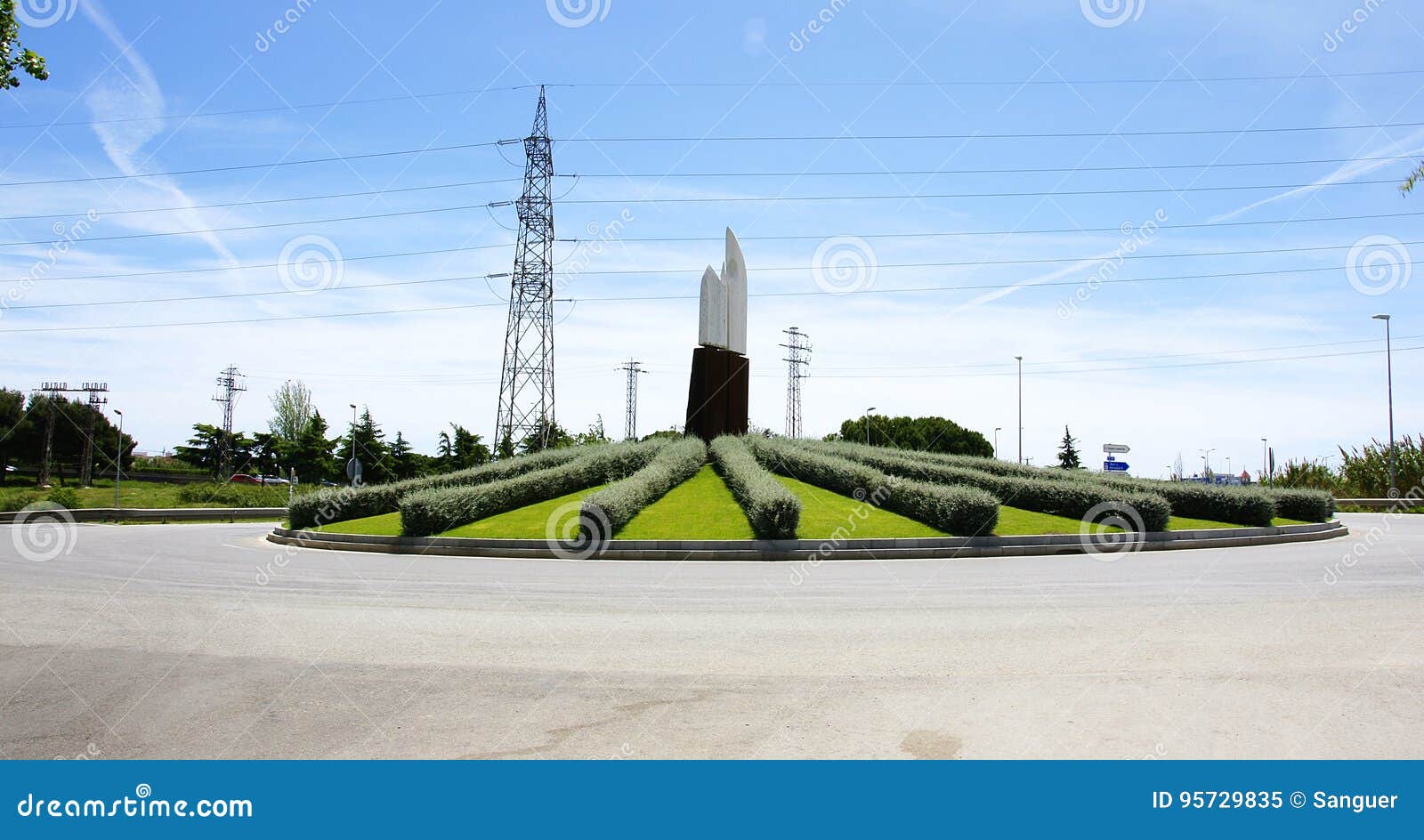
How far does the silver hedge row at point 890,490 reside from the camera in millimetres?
19203

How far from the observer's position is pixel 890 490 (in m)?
22.9

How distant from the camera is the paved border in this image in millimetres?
17953

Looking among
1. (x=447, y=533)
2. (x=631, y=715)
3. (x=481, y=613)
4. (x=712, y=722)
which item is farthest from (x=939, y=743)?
(x=447, y=533)

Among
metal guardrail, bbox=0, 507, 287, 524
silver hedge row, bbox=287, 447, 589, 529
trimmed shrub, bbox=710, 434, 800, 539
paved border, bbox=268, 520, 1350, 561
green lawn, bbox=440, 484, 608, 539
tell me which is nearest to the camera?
paved border, bbox=268, 520, 1350, 561

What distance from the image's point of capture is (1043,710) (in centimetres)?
550

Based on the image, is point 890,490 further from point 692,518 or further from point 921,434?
point 921,434

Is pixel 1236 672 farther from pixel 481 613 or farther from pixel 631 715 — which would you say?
pixel 481 613

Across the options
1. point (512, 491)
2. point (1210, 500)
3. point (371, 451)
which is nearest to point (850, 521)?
point (512, 491)

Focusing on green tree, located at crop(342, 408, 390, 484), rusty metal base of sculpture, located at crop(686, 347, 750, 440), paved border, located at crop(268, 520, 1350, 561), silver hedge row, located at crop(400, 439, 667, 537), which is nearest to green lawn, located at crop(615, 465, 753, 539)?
paved border, located at crop(268, 520, 1350, 561)

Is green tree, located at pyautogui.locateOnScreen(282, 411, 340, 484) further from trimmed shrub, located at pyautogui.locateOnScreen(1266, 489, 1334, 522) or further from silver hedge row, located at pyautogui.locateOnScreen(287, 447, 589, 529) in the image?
trimmed shrub, located at pyautogui.locateOnScreen(1266, 489, 1334, 522)

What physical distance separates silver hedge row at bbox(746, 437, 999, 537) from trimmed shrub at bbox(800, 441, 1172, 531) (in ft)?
6.04

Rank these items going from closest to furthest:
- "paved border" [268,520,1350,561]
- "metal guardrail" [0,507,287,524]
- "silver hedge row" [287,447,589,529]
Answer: "paved border" [268,520,1350,561]
"silver hedge row" [287,447,589,529]
"metal guardrail" [0,507,287,524]

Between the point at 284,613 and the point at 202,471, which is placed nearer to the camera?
the point at 284,613

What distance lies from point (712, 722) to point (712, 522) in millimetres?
15226
